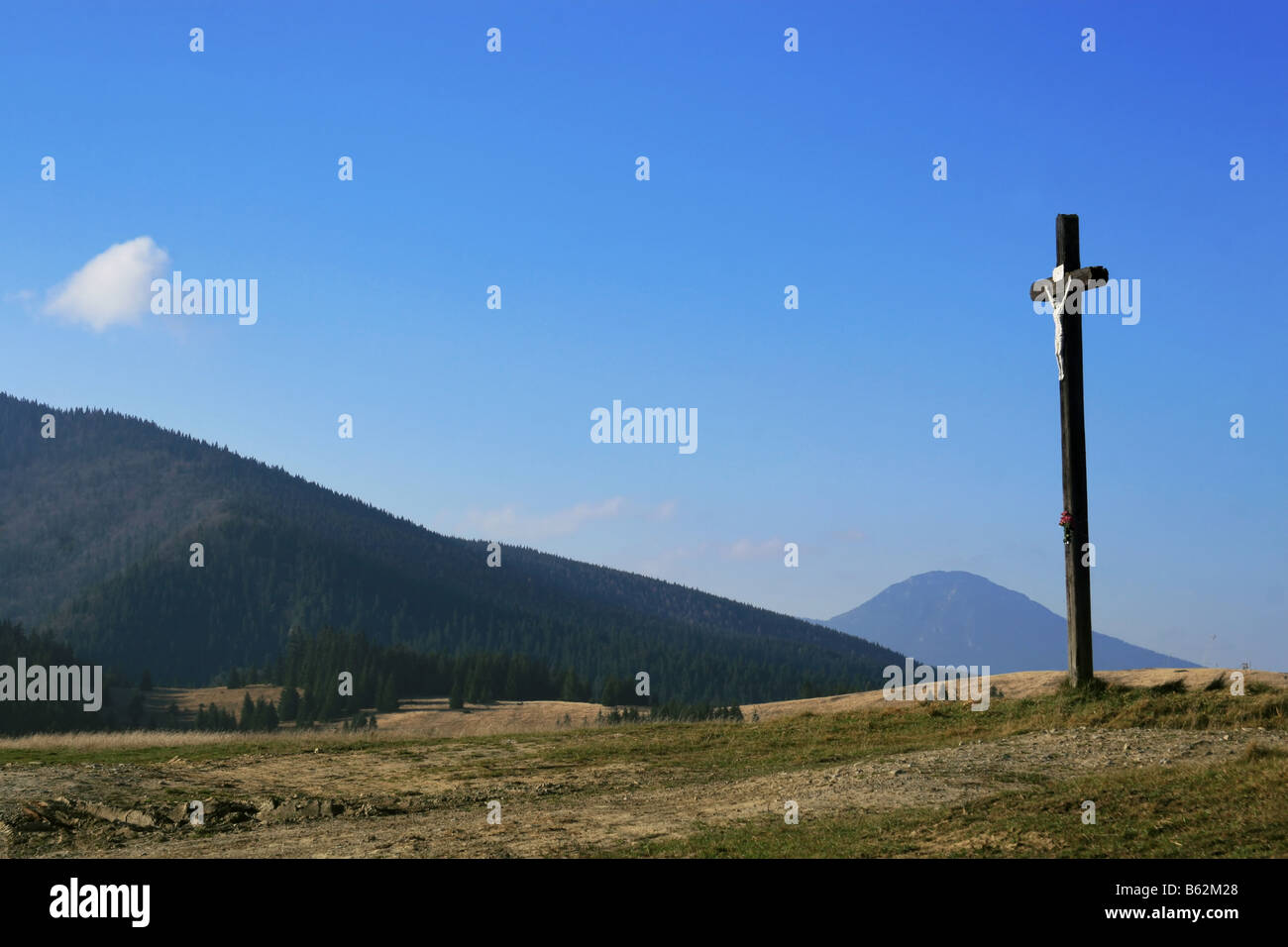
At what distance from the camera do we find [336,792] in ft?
61.8

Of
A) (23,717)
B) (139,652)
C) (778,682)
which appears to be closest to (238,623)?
(139,652)

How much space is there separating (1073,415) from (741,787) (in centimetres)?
1109

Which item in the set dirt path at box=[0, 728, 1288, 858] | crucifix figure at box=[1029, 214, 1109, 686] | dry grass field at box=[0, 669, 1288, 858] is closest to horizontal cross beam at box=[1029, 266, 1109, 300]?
crucifix figure at box=[1029, 214, 1109, 686]

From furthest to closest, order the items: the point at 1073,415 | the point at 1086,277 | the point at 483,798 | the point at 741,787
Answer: the point at 1073,415, the point at 1086,277, the point at 483,798, the point at 741,787

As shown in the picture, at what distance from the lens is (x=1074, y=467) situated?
22.2 m

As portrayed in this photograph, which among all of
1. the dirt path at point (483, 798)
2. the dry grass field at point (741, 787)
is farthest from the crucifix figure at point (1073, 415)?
the dirt path at point (483, 798)

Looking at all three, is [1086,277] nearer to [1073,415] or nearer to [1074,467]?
[1073,415]

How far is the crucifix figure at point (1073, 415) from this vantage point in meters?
21.9

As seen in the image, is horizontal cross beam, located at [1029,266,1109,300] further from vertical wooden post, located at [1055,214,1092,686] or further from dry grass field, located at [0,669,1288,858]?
dry grass field, located at [0,669,1288,858]

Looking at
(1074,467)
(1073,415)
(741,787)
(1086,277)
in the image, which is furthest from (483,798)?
(1086,277)

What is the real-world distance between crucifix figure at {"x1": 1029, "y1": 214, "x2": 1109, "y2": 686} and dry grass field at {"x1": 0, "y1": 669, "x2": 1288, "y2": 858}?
4.58ft

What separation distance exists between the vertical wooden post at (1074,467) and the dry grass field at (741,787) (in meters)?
1.11
